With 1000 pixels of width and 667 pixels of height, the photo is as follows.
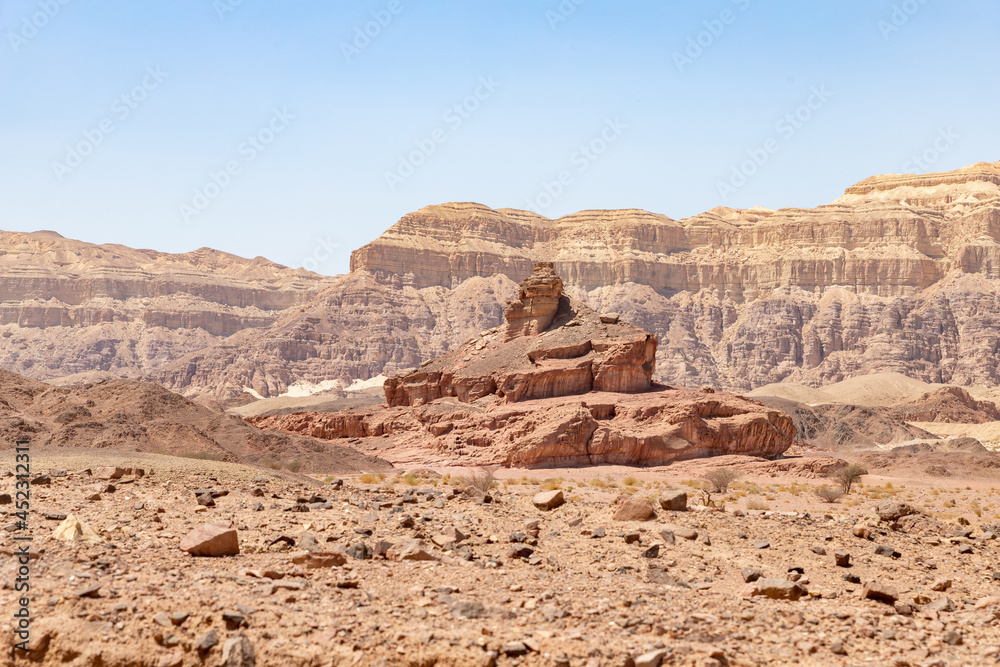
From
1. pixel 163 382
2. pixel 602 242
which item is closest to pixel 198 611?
pixel 163 382

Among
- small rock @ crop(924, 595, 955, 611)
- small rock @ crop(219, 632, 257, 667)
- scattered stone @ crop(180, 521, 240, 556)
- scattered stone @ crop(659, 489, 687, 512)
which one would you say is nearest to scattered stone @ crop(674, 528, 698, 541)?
scattered stone @ crop(659, 489, 687, 512)

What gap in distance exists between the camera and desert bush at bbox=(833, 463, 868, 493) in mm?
34656

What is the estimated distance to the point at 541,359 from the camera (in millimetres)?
47625

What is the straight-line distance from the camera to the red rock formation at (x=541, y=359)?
45750 millimetres

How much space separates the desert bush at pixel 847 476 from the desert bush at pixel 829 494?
39.8 inches

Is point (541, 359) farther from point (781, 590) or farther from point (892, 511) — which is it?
point (781, 590)

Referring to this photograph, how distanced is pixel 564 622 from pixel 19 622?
225 inches

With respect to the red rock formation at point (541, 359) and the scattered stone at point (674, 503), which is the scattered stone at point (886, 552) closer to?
the scattered stone at point (674, 503)

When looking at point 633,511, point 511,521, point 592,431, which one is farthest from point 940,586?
point 592,431

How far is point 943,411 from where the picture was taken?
101562 mm

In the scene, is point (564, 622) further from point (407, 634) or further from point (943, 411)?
point (943, 411)

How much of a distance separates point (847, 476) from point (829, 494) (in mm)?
5290

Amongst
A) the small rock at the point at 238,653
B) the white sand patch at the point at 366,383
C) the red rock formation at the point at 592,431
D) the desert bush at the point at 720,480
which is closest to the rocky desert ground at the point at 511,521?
the small rock at the point at 238,653

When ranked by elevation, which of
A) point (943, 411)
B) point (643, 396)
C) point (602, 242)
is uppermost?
point (602, 242)
